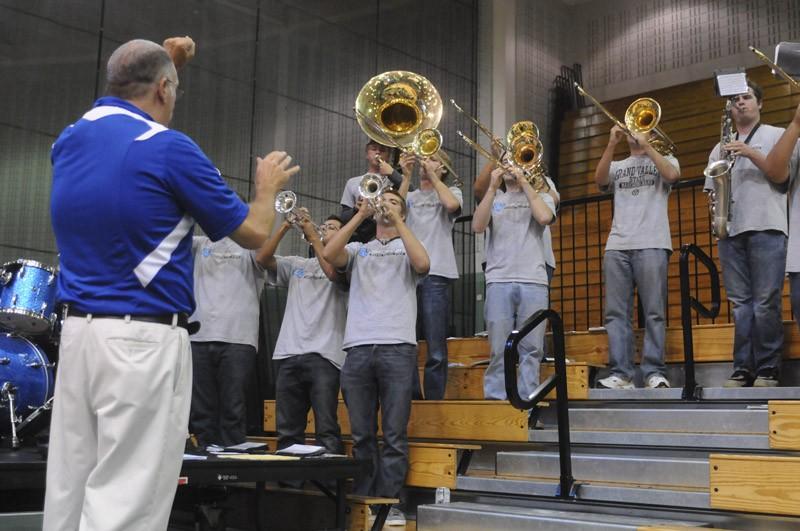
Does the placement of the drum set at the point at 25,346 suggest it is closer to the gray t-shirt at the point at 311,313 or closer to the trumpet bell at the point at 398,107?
the gray t-shirt at the point at 311,313

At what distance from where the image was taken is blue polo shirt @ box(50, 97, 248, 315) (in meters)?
2.12

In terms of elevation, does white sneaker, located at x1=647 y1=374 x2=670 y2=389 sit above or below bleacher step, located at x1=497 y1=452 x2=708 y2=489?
above

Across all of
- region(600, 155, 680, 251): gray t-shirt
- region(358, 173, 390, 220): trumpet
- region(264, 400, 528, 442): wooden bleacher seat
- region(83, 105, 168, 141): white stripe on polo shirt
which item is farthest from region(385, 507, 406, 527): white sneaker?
region(83, 105, 168, 141): white stripe on polo shirt

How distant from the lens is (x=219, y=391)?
4.89 m

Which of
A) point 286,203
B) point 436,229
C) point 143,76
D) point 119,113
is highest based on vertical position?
point 286,203

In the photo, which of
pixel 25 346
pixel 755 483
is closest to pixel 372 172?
pixel 25 346

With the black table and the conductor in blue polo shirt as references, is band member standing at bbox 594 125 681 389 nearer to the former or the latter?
the black table

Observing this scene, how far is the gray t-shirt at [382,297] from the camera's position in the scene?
4.65 metres

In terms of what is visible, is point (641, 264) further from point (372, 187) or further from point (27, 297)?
point (27, 297)

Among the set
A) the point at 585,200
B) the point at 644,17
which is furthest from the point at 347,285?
the point at 644,17

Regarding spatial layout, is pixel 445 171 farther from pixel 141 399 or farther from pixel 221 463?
pixel 141 399

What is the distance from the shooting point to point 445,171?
561cm

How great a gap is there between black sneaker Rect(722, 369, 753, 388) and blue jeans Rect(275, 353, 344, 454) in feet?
6.50

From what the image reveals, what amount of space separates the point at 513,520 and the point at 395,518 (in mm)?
857
